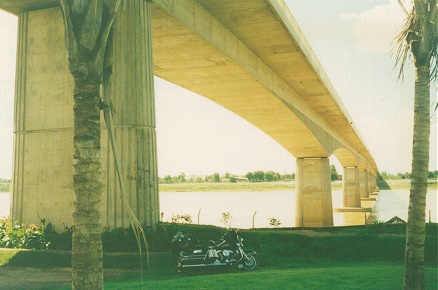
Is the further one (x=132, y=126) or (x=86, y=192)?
(x=132, y=126)

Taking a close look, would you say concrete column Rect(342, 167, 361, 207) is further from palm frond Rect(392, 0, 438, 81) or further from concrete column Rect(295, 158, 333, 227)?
palm frond Rect(392, 0, 438, 81)

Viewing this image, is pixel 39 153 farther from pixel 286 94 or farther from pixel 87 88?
pixel 286 94

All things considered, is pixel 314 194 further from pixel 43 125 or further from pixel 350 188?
pixel 43 125

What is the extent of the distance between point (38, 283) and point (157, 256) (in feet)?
8.27

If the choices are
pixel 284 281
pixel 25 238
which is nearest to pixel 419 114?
pixel 284 281

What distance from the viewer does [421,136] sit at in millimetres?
8297

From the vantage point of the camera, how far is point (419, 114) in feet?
27.7

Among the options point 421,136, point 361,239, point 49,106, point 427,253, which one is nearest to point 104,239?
point 49,106

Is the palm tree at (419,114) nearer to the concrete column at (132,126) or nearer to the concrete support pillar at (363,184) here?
the concrete column at (132,126)

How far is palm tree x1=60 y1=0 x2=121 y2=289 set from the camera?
483 cm

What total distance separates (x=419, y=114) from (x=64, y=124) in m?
7.64

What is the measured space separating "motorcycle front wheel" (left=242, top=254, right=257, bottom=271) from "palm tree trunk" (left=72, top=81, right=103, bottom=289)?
5.90 metres

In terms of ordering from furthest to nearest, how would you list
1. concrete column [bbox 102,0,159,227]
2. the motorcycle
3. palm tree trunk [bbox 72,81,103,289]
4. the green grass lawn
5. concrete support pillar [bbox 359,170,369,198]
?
concrete support pillar [bbox 359,170,369,198] < concrete column [bbox 102,0,159,227] < the motorcycle < the green grass lawn < palm tree trunk [bbox 72,81,103,289]

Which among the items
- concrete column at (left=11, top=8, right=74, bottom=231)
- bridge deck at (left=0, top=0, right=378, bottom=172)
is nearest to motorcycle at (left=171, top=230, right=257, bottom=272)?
concrete column at (left=11, top=8, right=74, bottom=231)
